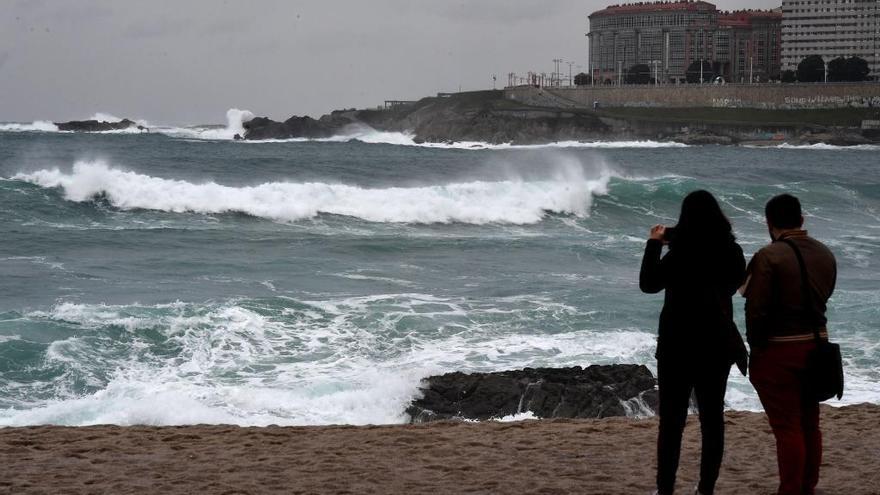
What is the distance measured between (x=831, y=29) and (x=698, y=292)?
165144 mm

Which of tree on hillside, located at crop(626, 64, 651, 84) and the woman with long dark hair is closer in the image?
the woman with long dark hair

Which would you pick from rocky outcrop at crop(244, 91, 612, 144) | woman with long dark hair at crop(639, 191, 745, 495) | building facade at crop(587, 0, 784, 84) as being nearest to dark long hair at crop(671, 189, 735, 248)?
woman with long dark hair at crop(639, 191, 745, 495)

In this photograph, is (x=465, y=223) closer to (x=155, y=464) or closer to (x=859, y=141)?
(x=155, y=464)

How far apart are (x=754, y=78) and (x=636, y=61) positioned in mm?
20694

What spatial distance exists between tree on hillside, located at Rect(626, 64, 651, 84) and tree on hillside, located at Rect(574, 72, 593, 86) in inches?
242

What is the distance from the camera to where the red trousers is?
5039mm

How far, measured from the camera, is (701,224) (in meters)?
4.96

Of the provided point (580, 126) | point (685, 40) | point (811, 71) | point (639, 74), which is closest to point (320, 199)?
point (580, 126)

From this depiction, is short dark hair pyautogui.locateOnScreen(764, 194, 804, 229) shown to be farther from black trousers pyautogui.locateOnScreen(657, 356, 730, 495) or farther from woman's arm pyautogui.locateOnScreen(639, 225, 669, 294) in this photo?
black trousers pyautogui.locateOnScreen(657, 356, 730, 495)

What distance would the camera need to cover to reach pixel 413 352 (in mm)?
12070

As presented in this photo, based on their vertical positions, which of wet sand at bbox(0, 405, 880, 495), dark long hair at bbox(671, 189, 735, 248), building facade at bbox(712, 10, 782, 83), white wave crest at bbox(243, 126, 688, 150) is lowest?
white wave crest at bbox(243, 126, 688, 150)

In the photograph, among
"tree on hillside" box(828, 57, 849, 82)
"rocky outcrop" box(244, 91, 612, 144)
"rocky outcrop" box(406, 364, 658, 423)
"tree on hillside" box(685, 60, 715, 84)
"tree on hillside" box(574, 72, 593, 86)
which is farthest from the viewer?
"tree on hillside" box(574, 72, 593, 86)

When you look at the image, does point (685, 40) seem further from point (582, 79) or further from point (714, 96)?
point (714, 96)

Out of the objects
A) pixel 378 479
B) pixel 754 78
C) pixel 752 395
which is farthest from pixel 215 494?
pixel 754 78
